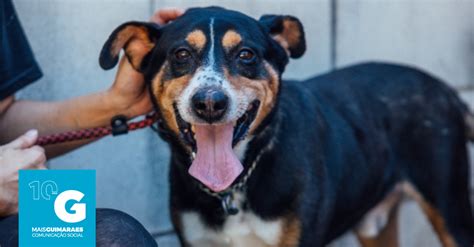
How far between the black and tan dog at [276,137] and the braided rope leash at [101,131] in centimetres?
9

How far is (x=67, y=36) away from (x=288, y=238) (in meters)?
1.46

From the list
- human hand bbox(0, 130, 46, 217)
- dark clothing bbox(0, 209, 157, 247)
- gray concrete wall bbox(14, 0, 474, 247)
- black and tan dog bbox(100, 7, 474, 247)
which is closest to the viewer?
dark clothing bbox(0, 209, 157, 247)

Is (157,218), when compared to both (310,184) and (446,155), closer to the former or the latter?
(310,184)

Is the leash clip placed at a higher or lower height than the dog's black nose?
lower

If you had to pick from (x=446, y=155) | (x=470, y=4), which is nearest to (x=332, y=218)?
(x=446, y=155)

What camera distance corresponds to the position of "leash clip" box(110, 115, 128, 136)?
3.35 m

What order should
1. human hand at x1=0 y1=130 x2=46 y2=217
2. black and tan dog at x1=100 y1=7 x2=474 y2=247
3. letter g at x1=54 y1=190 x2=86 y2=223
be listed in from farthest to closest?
black and tan dog at x1=100 y1=7 x2=474 y2=247 → human hand at x1=0 y1=130 x2=46 y2=217 → letter g at x1=54 y1=190 x2=86 y2=223

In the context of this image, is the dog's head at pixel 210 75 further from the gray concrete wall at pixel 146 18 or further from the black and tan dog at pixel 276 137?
the gray concrete wall at pixel 146 18

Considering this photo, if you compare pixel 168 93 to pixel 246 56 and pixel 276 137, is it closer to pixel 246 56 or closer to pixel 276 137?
pixel 246 56

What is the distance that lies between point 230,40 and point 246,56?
0.08 meters

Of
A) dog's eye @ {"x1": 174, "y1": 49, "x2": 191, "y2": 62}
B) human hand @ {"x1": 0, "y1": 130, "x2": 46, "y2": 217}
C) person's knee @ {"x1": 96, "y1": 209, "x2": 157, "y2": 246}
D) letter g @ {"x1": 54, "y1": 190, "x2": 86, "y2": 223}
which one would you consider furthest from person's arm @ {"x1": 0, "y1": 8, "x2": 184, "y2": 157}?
letter g @ {"x1": 54, "y1": 190, "x2": 86, "y2": 223}

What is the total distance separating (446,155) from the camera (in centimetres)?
423

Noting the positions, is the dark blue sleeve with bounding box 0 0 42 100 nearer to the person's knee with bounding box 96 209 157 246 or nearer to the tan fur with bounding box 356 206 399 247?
the person's knee with bounding box 96 209 157 246

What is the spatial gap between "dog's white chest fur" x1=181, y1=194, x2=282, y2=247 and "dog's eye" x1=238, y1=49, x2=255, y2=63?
2.00ft
